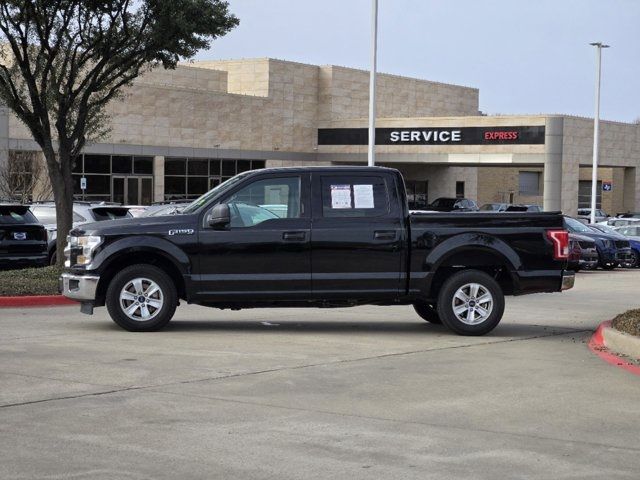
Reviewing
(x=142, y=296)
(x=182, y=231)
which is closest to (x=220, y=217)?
(x=182, y=231)

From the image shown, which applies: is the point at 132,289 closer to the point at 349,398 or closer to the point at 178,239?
the point at 178,239

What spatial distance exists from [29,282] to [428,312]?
6829 mm

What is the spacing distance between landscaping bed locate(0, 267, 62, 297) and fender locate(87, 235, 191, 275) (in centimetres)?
436

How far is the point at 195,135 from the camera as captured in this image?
58.2 meters

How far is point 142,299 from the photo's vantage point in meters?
13.5

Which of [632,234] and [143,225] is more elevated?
[143,225]

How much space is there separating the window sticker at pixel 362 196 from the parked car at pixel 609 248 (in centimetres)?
1946

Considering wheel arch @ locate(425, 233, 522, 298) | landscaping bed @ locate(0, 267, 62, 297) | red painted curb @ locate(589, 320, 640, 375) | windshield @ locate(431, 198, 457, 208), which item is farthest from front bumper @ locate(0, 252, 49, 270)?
windshield @ locate(431, 198, 457, 208)

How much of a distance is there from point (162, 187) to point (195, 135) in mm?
3455

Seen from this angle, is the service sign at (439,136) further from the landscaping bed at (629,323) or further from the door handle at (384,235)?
the door handle at (384,235)

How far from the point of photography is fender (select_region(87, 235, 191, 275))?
13.4 m

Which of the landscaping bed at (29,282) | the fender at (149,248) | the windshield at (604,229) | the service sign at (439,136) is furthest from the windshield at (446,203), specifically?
the fender at (149,248)

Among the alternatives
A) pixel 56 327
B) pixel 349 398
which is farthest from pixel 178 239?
pixel 349 398

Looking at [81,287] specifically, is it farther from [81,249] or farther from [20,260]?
[20,260]
